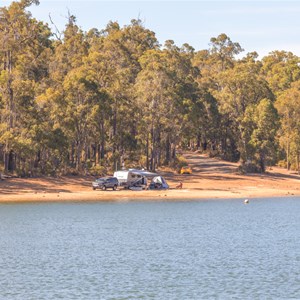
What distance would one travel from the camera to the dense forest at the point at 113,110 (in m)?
95.8

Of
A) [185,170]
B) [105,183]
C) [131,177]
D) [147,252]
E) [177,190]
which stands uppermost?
[185,170]

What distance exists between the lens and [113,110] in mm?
105938

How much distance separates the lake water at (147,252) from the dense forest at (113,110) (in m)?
18.3

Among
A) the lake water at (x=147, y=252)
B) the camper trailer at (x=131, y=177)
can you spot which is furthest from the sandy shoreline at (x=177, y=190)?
the lake water at (x=147, y=252)

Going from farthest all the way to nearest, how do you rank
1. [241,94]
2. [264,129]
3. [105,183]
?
[241,94]
[264,129]
[105,183]

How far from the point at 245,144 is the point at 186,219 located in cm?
4453

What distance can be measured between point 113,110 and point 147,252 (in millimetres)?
57744

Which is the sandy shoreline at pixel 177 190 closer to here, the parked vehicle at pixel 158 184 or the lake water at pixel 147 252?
the parked vehicle at pixel 158 184

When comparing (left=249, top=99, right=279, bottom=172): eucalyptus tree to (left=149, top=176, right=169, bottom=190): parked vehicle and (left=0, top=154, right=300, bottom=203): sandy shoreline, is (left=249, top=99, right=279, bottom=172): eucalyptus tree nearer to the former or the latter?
(left=0, top=154, right=300, bottom=203): sandy shoreline

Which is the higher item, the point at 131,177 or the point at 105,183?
the point at 131,177

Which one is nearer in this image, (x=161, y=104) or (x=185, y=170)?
(x=161, y=104)

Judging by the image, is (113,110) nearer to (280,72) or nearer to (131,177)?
(131,177)

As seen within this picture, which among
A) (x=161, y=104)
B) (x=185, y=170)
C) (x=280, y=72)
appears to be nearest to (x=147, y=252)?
(x=161, y=104)

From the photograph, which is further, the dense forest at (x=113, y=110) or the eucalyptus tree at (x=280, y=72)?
the eucalyptus tree at (x=280, y=72)
